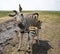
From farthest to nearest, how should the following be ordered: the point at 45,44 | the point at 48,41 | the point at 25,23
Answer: the point at 48,41 → the point at 45,44 → the point at 25,23

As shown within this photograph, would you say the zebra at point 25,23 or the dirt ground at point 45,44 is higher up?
the zebra at point 25,23

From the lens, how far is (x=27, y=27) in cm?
1406

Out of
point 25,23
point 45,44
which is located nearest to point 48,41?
point 45,44

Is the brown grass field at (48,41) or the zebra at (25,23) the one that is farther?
the brown grass field at (48,41)

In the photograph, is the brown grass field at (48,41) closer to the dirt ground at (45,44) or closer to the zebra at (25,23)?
the dirt ground at (45,44)

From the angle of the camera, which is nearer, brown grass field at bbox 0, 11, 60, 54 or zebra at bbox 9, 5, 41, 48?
zebra at bbox 9, 5, 41, 48

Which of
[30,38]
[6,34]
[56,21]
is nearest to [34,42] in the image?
[30,38]

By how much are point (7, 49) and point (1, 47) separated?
0.61 m

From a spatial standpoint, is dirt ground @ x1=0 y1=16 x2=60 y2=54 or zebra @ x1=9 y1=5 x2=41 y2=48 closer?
zebra @ x1=9 y1=5 x2=41 y2=48

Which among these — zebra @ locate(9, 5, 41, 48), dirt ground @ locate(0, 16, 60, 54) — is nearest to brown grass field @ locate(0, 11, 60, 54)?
dirt ground @ locate(0, 16, 60, 54)

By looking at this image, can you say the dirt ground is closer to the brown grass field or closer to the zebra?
the brown grass field

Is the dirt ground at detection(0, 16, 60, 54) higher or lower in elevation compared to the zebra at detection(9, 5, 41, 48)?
lower

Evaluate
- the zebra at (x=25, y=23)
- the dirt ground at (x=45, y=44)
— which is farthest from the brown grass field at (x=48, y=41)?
the zebra at (x=25, y=23)

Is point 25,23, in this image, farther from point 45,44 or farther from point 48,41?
point 48,41
